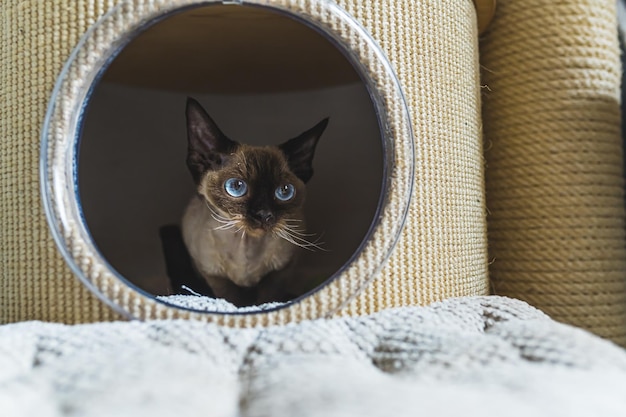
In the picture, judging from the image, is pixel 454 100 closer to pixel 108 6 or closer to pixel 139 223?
pixel 108 6

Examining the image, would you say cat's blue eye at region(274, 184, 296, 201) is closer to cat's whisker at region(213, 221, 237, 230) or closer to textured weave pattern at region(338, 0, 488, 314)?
cat's whisker at region(213, 221, 237, 230)

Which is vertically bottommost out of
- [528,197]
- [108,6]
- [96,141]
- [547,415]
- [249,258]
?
[547,415]

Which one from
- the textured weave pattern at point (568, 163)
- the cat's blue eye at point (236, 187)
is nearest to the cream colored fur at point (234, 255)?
the cat's blue eye at point (236, 187)

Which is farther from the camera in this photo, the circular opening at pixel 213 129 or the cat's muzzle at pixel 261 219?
the cat's muzzle at pixel 261 219

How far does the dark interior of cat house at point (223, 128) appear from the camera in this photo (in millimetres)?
1568

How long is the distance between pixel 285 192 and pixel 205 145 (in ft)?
0.76

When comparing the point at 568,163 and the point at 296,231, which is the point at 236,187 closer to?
the point at 296,231

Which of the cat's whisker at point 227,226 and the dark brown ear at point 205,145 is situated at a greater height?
the dark brown ear at point 205,145

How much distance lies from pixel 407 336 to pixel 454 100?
20.5 inches

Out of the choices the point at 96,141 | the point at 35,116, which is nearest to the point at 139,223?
the point at 96,141

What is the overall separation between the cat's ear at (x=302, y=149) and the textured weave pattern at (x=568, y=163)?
48 cm

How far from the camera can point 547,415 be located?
1.96 feet

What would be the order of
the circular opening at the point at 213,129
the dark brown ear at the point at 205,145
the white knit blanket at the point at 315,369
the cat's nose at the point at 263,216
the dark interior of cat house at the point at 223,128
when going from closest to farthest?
the white knit blanket at the point at 315,369 → the circular opening at the point at 213,129 → the cat's nose at the point at 263,216 → the dark brown ear at the point at 205,145 → the dark interior of cat house at the point at 223,128

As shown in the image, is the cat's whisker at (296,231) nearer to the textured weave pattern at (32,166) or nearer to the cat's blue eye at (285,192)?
the cat's blue eye at (285,192)
